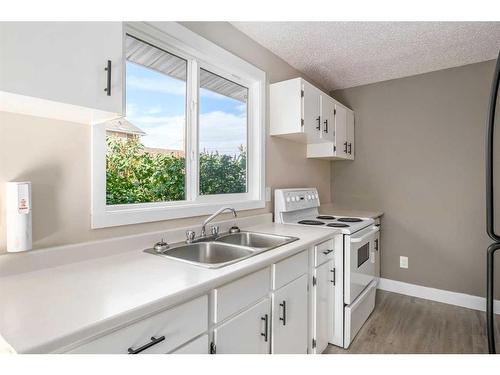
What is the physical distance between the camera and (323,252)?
1959mm

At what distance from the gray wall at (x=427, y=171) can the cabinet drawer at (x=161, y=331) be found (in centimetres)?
281

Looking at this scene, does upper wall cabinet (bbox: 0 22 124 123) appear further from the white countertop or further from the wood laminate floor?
the wood laminate floor

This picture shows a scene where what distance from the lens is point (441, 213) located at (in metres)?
2.96

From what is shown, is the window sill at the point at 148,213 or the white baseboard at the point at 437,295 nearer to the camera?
the window sill at the point at 148,213

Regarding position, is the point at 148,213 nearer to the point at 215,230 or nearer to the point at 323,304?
the point at 215,230

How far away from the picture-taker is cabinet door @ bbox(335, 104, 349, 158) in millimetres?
3012

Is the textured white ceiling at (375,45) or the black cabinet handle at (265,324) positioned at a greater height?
the textured white ceiling at (375,45)

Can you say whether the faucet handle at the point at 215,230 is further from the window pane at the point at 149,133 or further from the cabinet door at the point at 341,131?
the cabinet door at the point at 341,131

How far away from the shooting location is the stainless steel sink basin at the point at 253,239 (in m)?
1.84

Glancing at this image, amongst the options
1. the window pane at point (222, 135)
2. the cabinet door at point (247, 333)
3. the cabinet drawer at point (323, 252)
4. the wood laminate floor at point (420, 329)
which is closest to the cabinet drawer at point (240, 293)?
the cabinet door at point (247, 333)

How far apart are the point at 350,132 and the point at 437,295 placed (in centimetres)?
194

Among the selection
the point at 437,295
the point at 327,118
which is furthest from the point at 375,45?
the point at 437,295

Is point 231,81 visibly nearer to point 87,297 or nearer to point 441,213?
point 87,297
